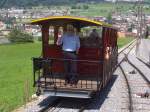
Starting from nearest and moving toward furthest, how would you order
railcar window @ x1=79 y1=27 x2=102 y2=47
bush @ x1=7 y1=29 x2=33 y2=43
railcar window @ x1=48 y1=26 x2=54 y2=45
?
1. railcar window @ x1=79 y1=27 x2=102 y2=47
2. railcar window @ x1=48 y1=26 x2=54 y2=45
3. bush @ x1=7 y1=29 x2=33 y2=43

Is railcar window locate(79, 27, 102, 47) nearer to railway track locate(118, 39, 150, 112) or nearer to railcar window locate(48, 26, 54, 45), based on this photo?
railcar window locate(48, 26, 54, 45)

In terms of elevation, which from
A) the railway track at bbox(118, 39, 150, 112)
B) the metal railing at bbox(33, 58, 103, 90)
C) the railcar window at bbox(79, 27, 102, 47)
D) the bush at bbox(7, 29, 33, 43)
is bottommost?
the bush at bbox(7, 29, 33, 43)

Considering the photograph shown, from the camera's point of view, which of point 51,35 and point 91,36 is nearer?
point 91,36

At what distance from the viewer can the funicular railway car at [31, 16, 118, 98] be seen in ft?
59.1

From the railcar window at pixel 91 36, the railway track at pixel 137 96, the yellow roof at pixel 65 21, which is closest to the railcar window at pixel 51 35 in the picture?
the yellow roof at pixel 65 21

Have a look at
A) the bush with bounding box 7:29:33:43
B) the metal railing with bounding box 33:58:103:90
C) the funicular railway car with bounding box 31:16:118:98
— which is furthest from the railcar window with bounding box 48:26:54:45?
the bush with bounding box 7:29:33:43

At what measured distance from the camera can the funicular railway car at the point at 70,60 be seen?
709 inches

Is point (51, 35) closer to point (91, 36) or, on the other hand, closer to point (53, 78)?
point (91, 36)

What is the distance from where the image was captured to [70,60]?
18.4 m

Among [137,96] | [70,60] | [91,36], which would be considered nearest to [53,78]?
[70,60]

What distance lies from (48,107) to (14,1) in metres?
99.3

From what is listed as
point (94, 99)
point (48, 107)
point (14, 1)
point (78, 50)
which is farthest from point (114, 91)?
point (14, 1)

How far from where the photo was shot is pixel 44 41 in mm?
19688

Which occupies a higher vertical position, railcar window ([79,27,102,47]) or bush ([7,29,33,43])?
railcar window ([79,27,102,47])
